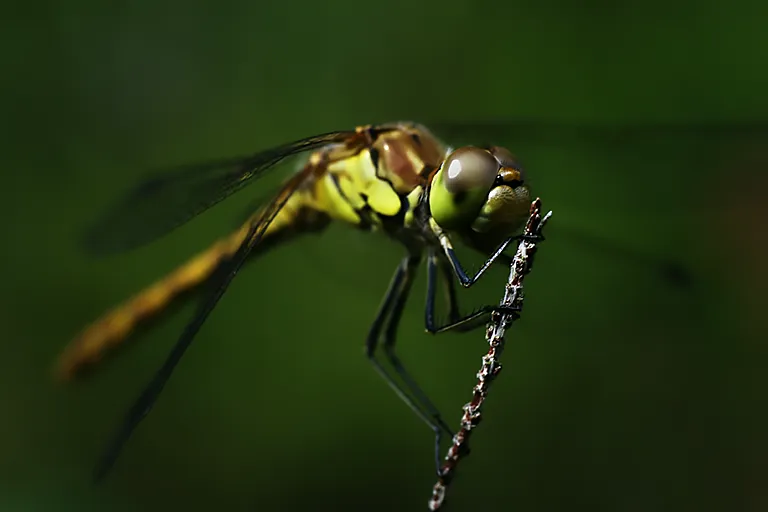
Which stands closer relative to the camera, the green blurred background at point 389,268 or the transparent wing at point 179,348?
the transparent wing at point 179,348

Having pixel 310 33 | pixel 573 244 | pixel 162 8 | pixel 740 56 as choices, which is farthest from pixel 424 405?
pixel 162 8

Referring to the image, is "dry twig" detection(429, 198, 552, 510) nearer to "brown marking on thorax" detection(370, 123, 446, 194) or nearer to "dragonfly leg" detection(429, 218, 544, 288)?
"dragonfly leg" detection(429, 218, 544, 288)

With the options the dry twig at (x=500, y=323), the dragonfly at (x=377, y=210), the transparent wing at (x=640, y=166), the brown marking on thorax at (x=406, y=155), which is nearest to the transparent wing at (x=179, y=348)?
the dragonfly at (x=377, y=210)

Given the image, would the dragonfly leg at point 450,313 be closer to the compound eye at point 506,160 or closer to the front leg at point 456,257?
the front leg at point 456,257

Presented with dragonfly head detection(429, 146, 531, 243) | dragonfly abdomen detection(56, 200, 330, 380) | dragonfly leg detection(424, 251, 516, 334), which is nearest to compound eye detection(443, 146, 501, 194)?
dragonfly head detection(429, 146, 531, 243)

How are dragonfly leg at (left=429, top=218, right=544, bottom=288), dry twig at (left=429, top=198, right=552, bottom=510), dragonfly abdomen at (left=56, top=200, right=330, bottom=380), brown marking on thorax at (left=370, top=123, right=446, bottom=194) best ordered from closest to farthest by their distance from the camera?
dry twig at (left=429, top=198, right=552, bottom=510) < dragonfly leg at (left=429, top=218, right=544, bottom=288) < brown marking on thorax at (left=370, top=123, right=446, bottom=194) < dragonfly abdomen at (left=56, top=200, right=330, bottom=380)

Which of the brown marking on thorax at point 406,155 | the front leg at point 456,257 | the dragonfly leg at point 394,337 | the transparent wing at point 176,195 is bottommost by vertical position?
the dragonfly leg at point 394,337
